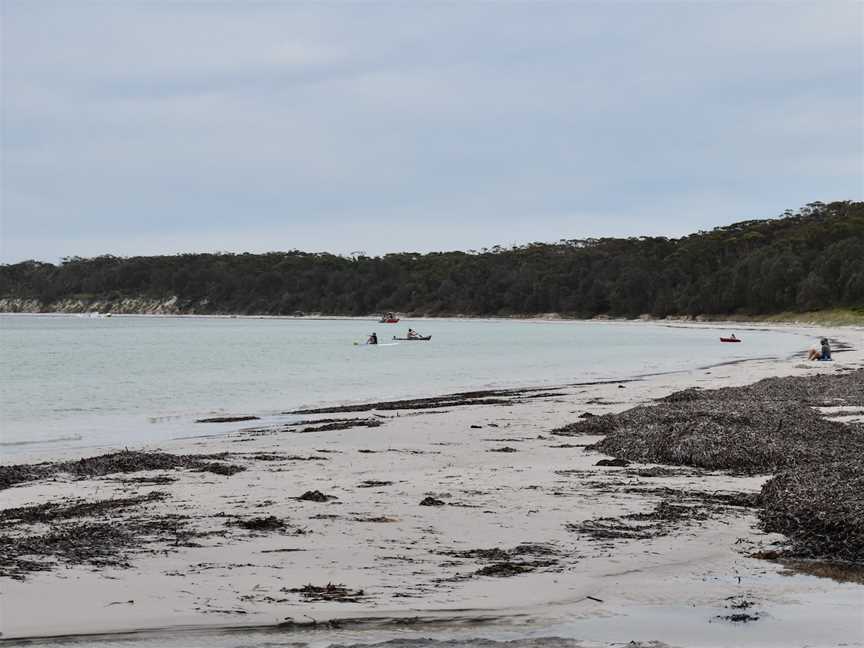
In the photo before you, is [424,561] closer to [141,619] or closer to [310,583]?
[310,583]

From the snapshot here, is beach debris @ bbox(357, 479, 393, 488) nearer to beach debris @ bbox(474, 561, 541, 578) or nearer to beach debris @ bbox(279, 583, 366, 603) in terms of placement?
beach debris @ bbox(474, 561, 541, 578)

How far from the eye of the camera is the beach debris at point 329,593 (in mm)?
7445

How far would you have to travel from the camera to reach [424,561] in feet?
28.4

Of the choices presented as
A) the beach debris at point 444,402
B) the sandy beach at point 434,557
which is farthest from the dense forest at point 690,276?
the sandy beach at point 434,557

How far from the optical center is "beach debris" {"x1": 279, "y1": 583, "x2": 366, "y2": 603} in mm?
7445

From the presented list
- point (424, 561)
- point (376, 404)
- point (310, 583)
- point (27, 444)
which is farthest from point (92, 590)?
point (376, 404)

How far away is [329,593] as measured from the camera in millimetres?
7590

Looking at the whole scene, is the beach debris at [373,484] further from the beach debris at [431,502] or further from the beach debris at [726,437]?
the beach debris at [726,437]

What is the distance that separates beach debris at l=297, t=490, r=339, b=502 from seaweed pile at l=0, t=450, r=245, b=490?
9.17 ft

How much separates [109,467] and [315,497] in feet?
15.7

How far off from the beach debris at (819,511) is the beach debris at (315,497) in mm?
4845

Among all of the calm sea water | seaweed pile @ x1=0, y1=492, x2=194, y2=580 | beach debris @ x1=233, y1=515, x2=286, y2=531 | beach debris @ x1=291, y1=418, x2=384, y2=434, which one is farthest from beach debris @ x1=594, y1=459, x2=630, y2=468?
the calm sea water

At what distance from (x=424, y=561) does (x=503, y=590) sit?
1.15 m

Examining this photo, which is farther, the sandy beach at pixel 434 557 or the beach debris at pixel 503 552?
the beach debris at pixel 503 552
